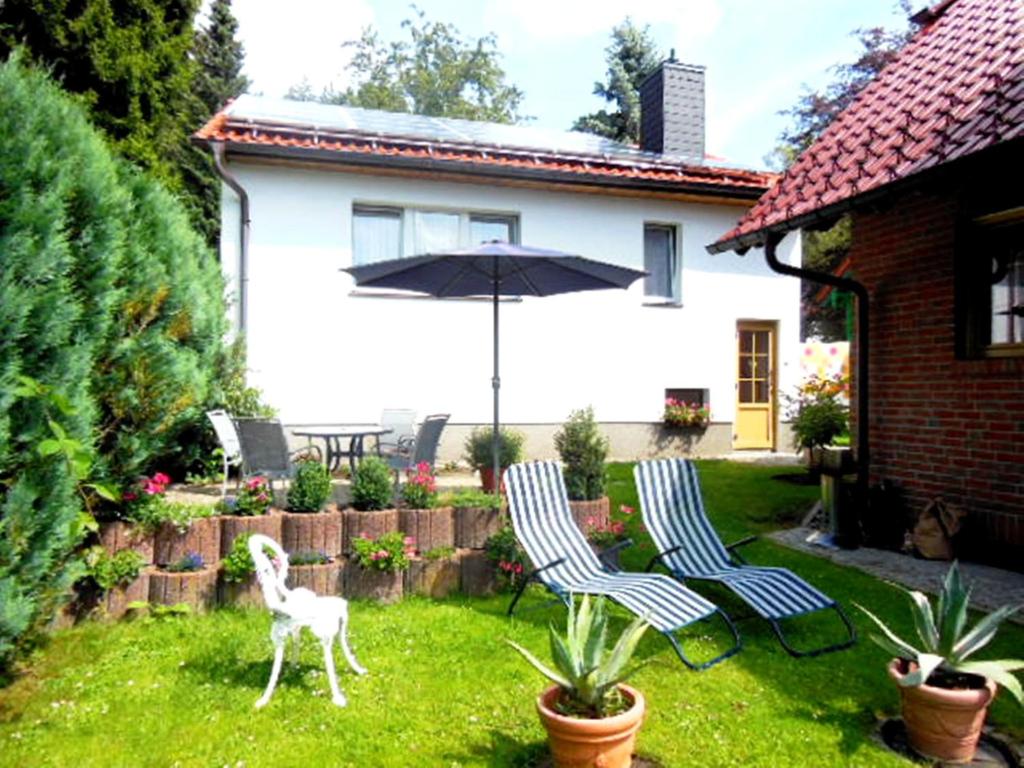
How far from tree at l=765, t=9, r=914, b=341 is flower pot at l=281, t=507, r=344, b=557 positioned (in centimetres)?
1693

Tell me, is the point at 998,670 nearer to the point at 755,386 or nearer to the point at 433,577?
the point at 433,577

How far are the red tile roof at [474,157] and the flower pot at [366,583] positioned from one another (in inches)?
274

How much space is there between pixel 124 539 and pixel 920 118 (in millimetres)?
6818

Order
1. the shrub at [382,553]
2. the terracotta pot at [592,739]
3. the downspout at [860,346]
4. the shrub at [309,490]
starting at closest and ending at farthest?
the terracotta pot at [592,739], the shrub at [382,553], the shrub at [309,490], the downspout at [860,346]

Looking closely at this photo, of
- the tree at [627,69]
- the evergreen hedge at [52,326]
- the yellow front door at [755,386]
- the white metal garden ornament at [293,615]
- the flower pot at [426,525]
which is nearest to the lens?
the evergreen hedge at [52,326]

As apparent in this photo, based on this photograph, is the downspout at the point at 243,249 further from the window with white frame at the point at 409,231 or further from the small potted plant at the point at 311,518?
the small potted plant at the point at 311,518

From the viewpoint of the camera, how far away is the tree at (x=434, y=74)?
35531 mm

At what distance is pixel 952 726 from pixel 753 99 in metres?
27.5

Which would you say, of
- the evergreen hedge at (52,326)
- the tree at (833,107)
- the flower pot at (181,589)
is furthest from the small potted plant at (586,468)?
the tree at (833,107)

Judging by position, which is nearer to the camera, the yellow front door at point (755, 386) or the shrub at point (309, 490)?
the shrub at point (309, 490)

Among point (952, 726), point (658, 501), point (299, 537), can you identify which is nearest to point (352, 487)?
point (299, 537)

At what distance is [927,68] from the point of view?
7.09 meters

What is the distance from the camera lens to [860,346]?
6.96m

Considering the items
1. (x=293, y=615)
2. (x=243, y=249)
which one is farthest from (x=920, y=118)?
(x=243, y=249)
